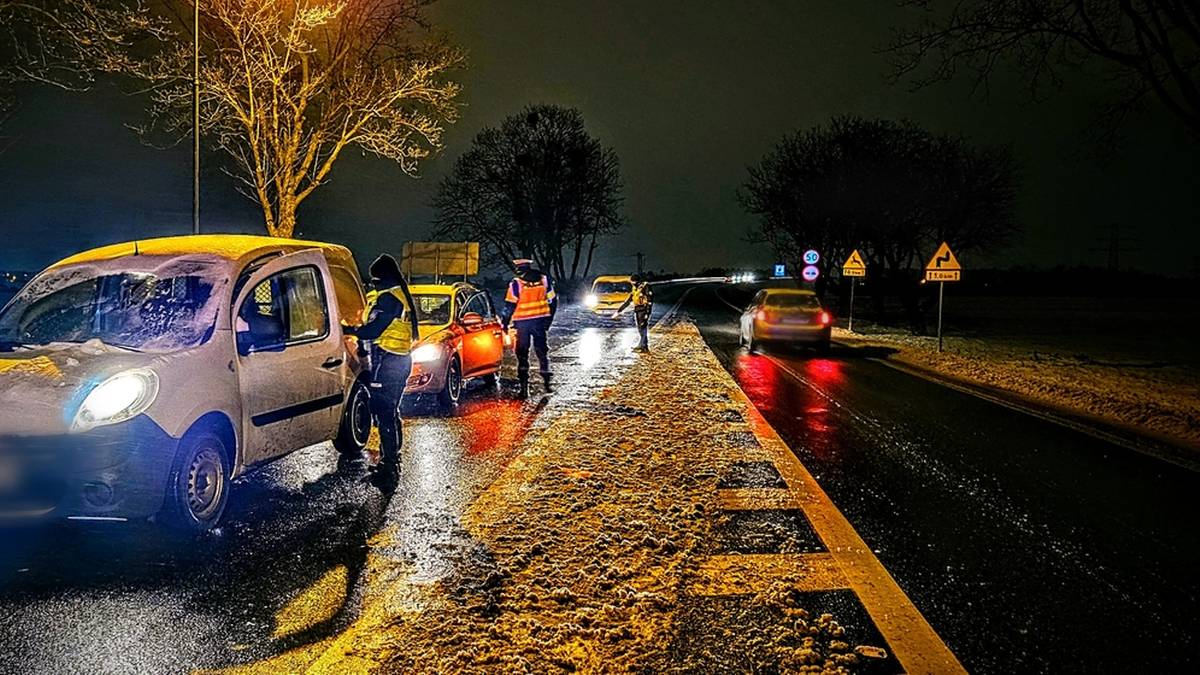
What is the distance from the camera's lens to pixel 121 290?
6.35 m

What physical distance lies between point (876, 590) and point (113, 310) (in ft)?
17.6

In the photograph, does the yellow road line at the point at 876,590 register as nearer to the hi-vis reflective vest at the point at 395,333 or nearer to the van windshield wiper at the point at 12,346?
the hi-vis reflective vest at the point at 395,333

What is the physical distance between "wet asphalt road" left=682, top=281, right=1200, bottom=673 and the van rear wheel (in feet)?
13.4

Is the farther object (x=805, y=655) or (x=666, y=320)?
(x=666, y=320)

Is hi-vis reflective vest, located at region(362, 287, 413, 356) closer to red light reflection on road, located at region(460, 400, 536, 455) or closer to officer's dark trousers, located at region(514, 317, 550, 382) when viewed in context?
red light reflection on road, located at region(460, 400, 536, 455)

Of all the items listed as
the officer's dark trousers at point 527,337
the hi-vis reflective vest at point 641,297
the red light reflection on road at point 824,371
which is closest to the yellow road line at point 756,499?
the officer's dark trousers at point 527,337

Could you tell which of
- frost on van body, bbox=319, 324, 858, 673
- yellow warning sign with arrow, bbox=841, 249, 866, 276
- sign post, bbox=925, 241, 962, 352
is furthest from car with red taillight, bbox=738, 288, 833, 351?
frost on van body, bbox=319, 324, 858, 673

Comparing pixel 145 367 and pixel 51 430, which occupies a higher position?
pixel 145 367

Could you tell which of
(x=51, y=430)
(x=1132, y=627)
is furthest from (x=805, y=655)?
(x=51, y=430)

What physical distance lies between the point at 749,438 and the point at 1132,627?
5.27m

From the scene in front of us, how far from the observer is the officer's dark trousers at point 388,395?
782 centimetres

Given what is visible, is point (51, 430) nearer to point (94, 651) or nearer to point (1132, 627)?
point (94, 651)

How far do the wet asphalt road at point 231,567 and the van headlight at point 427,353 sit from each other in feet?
9.33

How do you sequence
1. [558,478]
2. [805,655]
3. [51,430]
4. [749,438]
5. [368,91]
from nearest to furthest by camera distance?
1. [805,655]
2. [51,430]
3. [558,478]
4. [749,438]
5. [368,91]
